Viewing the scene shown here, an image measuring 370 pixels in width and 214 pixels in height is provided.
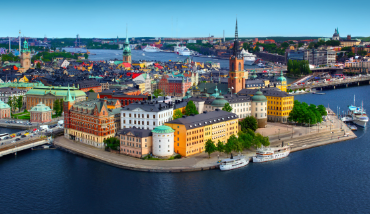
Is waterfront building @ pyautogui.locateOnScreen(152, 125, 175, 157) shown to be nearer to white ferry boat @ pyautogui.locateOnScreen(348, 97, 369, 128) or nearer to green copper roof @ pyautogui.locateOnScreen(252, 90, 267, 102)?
green copper roof @ pyautogui.locateOnScreen(252, 90, 267, 102)

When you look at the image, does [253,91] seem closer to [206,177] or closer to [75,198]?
[206,177]

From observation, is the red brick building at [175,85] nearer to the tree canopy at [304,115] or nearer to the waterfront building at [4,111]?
the waterfront building at [4,111]

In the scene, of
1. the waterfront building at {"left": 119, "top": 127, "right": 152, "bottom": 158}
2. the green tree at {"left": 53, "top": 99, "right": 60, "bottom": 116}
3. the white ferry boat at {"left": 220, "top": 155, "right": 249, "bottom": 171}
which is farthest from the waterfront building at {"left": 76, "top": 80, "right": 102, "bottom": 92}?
the white ferry boat at {"left": 220, "top": 155, "right": 249, "bottom": 171}

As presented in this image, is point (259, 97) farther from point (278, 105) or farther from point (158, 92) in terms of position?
point (158, 92)

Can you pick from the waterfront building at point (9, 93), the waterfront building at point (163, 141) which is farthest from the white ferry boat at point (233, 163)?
the waterfront building at point (9, 93)

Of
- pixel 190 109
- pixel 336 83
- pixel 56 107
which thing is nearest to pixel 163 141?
pixel 190 109

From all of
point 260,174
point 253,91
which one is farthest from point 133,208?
point 253,91
